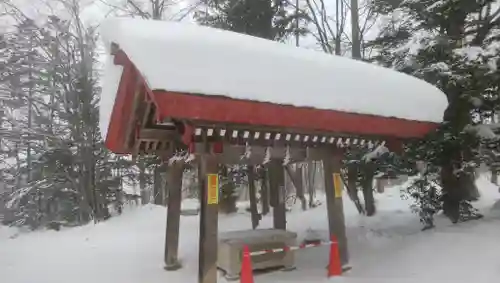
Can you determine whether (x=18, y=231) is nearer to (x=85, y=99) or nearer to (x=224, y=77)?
(x=85, y=99)

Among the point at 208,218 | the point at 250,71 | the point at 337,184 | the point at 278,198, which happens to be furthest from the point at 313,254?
the point at 250,71

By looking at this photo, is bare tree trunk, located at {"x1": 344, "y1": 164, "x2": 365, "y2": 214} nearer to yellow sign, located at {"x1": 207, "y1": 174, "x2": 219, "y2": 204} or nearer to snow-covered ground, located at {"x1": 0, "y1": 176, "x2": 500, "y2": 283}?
snow-covered ground, located at {"x1": 0, "y1": 176, "x2": 500, "y2": 283}

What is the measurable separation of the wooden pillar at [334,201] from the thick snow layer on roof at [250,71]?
4.36 feet

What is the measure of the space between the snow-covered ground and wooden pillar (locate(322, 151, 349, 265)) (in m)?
0.54

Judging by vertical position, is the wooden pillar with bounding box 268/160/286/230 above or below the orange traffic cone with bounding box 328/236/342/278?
above

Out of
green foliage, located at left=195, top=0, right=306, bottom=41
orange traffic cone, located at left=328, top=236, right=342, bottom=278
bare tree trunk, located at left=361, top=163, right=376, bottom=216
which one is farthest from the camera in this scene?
green foliage, located at left=195, top=0, right=306, bottom=41

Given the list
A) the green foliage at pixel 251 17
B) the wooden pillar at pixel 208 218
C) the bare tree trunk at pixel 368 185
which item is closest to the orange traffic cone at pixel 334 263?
the wooden pillar at pixel 208 218

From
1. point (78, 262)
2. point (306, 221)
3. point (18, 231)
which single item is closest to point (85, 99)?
point (18, 231)

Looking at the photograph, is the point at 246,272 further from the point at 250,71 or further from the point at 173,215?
the point at 250,71

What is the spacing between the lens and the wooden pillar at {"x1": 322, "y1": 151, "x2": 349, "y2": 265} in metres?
7.58

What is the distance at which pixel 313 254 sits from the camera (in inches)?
352

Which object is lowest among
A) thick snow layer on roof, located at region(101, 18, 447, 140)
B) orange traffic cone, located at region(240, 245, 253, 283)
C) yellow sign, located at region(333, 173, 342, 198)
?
orange traffic cone, located at region(240, 245, 253, 283)

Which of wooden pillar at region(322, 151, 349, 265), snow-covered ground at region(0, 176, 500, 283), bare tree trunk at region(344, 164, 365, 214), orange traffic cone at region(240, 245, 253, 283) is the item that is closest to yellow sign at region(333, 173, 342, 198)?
wooden pillar at region(322, 151, 349, 265)

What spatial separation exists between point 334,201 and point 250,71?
130 inches
